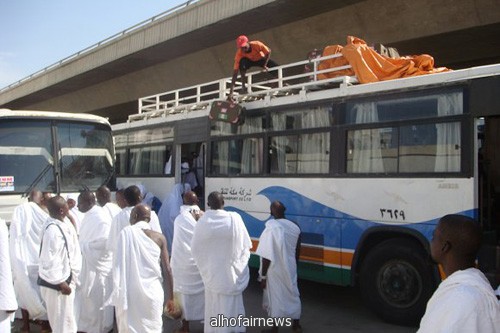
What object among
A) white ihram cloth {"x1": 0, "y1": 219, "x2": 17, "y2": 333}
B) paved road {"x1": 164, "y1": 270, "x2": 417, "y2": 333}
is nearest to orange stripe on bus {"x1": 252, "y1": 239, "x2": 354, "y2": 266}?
paved road {"x1": 164, "y1": 270, "x2": 417, "y2": 333}

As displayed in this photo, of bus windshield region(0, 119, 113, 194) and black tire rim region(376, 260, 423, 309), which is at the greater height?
bus windshield region(0, 119, 113, 194)

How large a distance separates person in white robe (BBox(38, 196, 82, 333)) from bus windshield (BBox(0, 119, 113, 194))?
4043 mm

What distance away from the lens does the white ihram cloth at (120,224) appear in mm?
5270

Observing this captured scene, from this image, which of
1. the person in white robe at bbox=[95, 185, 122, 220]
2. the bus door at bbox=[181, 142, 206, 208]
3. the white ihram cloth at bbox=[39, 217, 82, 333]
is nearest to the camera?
the white ihram cloth at bbox=[39, 217, 82, 333]

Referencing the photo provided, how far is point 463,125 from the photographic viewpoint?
589 centimetres

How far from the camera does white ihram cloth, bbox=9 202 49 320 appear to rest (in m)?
6.09

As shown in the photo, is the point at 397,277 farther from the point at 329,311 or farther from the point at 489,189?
the point at 489,189

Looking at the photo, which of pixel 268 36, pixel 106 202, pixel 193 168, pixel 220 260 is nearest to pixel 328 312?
pixel 220 260

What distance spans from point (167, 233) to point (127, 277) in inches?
226

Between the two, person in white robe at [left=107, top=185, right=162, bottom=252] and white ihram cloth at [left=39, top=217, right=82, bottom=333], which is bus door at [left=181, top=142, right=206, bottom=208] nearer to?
person in white robe at [left=107, top=185, right=162, bottom=252]

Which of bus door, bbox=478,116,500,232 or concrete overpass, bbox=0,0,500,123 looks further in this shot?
concrete overpass, bbox=0,0,500,123

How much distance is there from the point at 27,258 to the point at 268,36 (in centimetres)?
1191

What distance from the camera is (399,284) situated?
640 cm

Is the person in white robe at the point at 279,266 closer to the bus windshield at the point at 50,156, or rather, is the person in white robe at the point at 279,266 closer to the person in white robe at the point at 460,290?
the person in white robe at the point at 460,290
